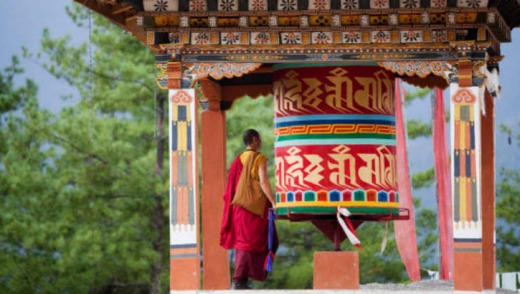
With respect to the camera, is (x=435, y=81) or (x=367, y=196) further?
(x=435, y=81)

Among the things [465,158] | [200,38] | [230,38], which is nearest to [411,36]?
[465,158]

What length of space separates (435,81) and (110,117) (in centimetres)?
1104

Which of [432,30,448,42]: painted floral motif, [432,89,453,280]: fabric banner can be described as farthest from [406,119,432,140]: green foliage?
[432,30,448,42]: painted floral motif

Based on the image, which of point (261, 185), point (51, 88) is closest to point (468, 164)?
point (261, 185)

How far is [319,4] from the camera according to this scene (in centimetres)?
1379

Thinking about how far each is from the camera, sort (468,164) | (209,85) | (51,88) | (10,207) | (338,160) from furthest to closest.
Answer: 1. (51,88)
2. (10,207)
3. (209,85)
4. (338,160)
5. (468,164)

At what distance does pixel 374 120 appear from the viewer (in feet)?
48.2

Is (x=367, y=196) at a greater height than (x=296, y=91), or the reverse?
(x=296, y=91)

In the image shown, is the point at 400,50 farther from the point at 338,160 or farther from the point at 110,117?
the point at 110,117

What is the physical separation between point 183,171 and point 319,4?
2079mm

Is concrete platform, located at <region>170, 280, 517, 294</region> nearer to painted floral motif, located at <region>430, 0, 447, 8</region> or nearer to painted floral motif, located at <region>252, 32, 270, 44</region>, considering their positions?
painted floral motif, located at <region>252, 32, 270, 44</region>

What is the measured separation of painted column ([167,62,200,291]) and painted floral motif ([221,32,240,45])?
1.66 ft

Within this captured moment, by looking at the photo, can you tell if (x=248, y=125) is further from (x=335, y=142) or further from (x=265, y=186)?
(x=335, y=142)

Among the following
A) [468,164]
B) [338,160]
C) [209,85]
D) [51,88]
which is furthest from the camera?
[51,88]
